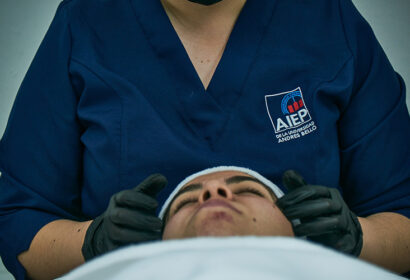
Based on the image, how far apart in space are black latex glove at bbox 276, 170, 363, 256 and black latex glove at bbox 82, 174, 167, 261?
21cm

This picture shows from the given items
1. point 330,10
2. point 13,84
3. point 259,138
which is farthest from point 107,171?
point 13,84

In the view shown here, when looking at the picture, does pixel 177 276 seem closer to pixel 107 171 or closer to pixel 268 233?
pixel 268 233

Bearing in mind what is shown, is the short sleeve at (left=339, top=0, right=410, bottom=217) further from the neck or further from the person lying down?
the person lying down

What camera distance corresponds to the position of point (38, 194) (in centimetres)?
97

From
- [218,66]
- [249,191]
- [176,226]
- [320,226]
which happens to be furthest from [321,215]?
[218,66]

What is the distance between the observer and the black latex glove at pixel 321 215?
0.76 m

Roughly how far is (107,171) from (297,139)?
373 millimetres

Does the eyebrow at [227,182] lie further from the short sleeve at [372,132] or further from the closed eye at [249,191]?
the short sleeve at [372,132]

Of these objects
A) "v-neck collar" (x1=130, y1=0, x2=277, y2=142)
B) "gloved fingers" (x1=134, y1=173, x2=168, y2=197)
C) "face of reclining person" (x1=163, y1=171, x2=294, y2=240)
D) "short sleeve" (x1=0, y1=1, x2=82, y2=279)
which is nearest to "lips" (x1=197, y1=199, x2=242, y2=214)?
"face of reclining person" (x1=163, y1=171, x2=294, y2=240)

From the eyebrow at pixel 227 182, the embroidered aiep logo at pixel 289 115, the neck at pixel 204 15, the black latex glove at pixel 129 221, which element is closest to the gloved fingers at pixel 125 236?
the black latex glove at pixel 129 221

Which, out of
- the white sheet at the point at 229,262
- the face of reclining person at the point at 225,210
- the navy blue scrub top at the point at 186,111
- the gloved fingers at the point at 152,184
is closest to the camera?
the white sheet at the point at 229,262

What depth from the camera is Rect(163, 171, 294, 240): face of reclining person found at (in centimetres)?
70

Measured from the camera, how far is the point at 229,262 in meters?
0.53

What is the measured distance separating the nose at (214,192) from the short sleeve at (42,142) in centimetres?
35
